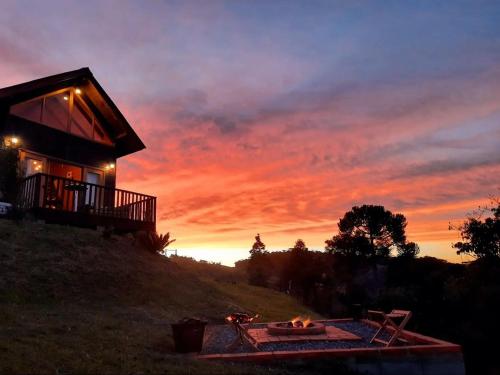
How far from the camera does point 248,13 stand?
1552cm

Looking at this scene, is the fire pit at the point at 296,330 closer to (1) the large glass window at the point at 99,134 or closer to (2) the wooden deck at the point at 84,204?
(2) the wooden deck at the point at 84,204

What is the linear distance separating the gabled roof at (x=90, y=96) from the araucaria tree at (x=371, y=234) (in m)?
23.7

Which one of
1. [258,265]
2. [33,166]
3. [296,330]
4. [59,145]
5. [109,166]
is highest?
[59,145]

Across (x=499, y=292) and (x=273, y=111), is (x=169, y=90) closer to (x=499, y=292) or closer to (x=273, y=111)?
(x=273, y=111)

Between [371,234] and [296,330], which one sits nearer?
[296,330]

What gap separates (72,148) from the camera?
803 inches

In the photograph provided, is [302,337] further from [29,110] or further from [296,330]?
[29,110]

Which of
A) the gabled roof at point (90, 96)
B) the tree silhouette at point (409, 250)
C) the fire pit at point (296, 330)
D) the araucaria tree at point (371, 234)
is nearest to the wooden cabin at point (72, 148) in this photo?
the gabled roof at point (90, 96)

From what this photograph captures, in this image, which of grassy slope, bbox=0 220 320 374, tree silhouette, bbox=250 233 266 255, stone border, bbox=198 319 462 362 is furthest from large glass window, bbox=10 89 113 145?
tree silhouette, bbox=250 233 266 255

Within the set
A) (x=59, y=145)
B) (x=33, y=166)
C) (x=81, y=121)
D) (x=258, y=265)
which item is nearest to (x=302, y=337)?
(x=33, y=166)

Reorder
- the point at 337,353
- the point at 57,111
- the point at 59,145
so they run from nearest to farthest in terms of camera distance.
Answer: the point at 337,353, the point at 59,145, the point at 57,111

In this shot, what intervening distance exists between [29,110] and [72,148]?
2.53 m

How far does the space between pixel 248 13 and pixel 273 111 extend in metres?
6.17

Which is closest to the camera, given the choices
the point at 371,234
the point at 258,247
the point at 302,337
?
A: the point at 302,337
